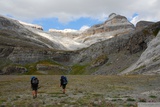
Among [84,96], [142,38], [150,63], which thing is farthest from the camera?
[142,38]

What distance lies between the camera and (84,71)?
506 feet

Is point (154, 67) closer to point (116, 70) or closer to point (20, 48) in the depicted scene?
point (116, 70)

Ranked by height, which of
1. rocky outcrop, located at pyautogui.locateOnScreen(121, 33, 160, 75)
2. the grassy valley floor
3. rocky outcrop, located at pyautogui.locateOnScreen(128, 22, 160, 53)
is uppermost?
rocky outcrop, located at pyautogui.locateOnScreen(128, 22, 160, 53)

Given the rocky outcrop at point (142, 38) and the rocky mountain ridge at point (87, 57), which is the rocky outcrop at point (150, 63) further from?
the rocky outcrop at point (142, 38)

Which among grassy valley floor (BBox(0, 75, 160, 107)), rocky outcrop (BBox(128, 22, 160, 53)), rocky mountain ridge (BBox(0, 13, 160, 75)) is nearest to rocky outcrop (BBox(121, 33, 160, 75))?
rocky mountain ridge (BBox(0, 13, 160, 75))

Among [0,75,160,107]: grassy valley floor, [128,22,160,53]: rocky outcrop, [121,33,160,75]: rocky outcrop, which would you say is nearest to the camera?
[0,75,160,107]: grassy valley floor

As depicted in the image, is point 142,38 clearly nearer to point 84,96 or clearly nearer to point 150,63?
point 150,63

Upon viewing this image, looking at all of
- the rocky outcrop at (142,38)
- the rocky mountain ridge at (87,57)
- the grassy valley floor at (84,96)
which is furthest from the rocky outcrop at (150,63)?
the grassy valley floor at (84,96)

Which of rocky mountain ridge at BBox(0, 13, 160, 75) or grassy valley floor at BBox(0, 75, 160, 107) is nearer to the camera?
grassy valley floor at BBox(0, 75, 160, 107)

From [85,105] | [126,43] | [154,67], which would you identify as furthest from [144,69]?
[85,105]

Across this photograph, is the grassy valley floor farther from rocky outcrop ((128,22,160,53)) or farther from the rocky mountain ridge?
rocky outcrop ((128,22,160,53))

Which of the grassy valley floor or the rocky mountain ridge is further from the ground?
the rocky mountain ridge

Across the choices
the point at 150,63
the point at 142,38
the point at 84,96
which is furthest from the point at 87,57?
the point at 84,96

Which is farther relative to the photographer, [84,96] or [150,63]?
[150,63]
